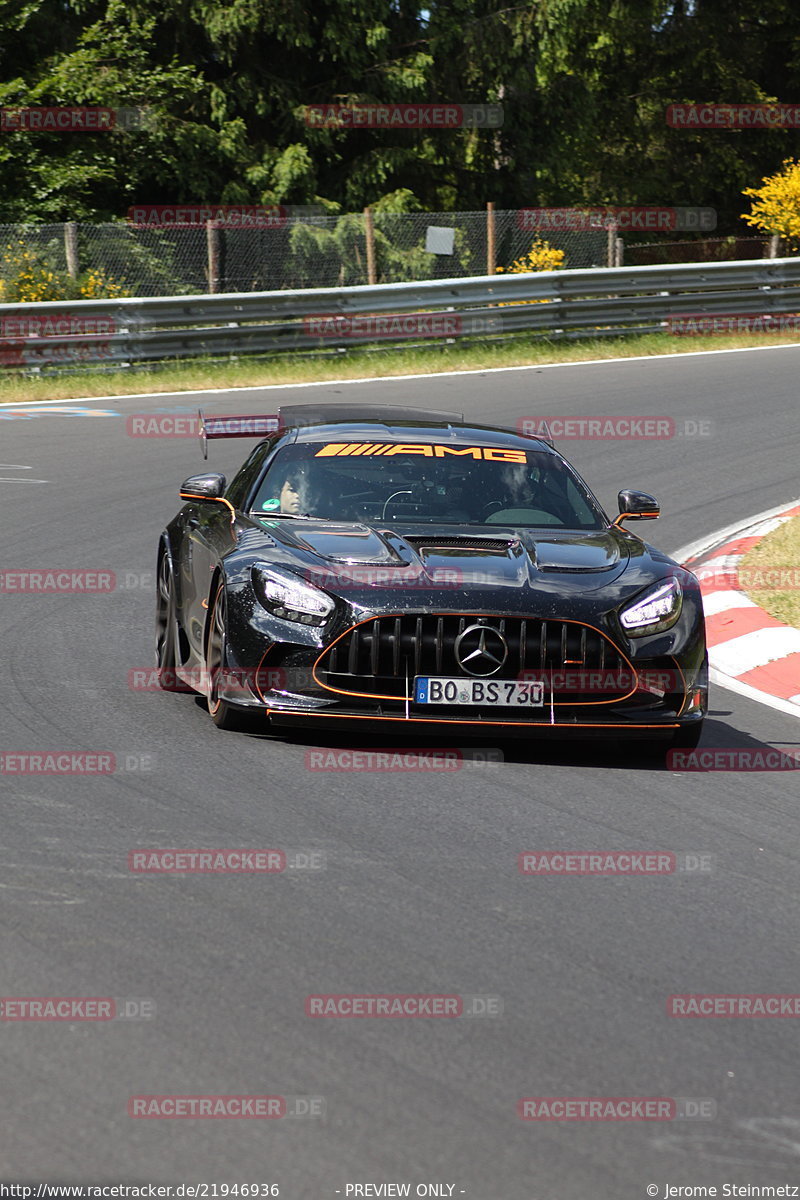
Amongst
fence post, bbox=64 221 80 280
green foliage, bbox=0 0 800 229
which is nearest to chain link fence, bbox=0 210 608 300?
fence post, bbox=64 221 80 280

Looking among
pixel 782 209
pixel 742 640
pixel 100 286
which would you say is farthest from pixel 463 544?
pixel 782 209

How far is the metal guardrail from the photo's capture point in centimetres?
2050

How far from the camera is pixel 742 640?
31.8ft

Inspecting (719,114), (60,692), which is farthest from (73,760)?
(719,114)

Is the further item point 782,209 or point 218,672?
point 782,209

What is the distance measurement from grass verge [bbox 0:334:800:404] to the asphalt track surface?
1199 centimetres

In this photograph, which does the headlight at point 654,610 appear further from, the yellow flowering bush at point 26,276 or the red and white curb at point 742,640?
the yellow flowering bush at point 26,276

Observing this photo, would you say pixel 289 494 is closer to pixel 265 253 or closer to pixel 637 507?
pixel 637 507

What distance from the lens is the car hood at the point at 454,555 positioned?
7.02 meters

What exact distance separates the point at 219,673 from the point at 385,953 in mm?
2620

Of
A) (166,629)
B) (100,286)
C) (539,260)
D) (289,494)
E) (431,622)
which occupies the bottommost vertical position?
(166,629)

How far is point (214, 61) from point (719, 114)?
1591 cm

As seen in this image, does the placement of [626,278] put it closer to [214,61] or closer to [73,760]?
[214,61]

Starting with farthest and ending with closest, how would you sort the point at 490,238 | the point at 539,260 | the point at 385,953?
the point at 539,260
the point at 490,238
the point at 385,953
